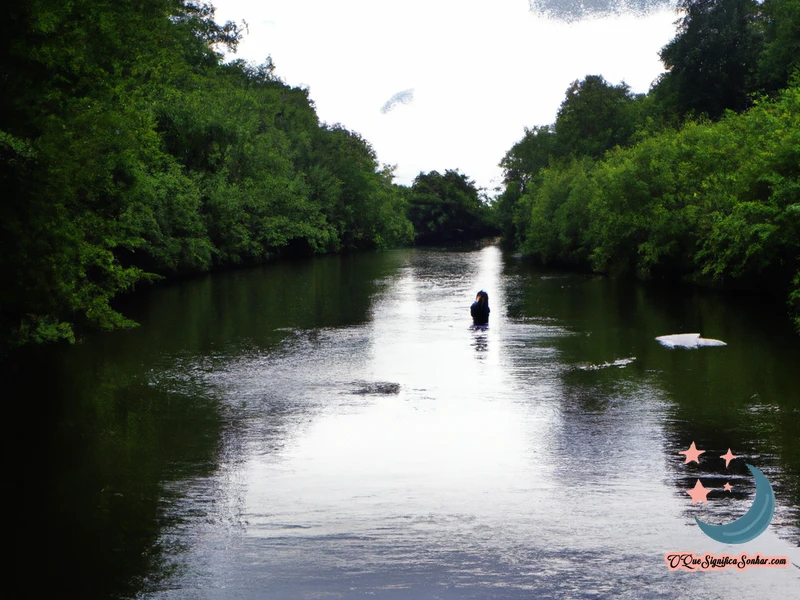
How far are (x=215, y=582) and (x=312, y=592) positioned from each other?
0.99 meters

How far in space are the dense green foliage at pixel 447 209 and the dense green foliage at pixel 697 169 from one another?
5074 centimetres

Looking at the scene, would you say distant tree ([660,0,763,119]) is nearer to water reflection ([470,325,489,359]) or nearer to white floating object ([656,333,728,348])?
water reflection ([470,325,489,359])

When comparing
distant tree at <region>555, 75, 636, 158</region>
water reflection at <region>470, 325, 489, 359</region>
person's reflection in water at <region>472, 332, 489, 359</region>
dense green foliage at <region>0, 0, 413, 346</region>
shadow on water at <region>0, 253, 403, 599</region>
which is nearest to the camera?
shadow on water at <region>0, 253, 403, 599</region>

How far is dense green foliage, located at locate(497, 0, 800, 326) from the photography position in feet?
85.1

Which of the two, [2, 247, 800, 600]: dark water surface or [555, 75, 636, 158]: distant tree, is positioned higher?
[555, 75, 636, 158]: distant tree

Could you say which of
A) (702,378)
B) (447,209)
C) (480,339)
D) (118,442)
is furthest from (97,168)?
(447,209)

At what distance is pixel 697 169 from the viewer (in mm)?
38062

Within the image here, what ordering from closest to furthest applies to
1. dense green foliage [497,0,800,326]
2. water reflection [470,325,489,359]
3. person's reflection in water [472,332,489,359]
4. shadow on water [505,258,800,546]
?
1. shadow on water [505,258,800,546]
2. person's reflection in water [472,332,489,359]
3. water reflection [470,325,489,359]
4. dense green foliage [497,0,800,326]

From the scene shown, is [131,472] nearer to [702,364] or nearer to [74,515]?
[74,515]

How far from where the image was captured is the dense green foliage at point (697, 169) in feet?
85.1

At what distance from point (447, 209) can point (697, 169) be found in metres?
98.8

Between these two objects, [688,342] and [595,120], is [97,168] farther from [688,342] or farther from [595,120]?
[595,120]

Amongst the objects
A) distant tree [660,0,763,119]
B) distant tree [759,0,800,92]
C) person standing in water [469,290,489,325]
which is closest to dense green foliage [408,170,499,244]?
distant tree [660,0,763,119]

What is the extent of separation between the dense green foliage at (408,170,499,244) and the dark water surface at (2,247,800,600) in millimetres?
109859
